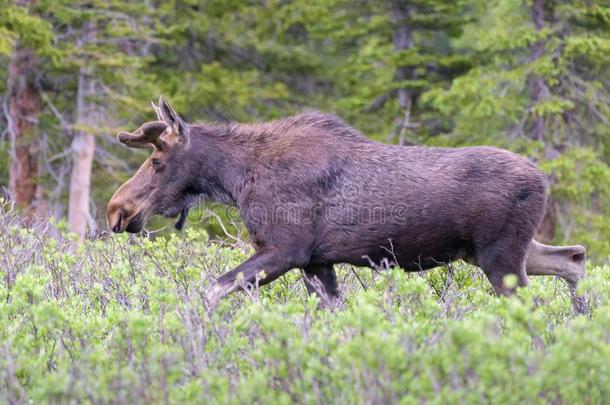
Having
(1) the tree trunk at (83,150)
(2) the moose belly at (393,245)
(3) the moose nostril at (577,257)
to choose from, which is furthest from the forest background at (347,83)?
(2) the moose belly at (393,245)

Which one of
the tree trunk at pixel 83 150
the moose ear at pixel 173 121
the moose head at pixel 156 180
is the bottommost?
the tree trunk at pixel 83 150

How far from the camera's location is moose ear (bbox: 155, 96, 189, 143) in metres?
7.79

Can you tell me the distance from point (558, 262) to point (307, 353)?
12.2ft

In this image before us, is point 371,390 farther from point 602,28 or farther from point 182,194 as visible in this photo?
point 602,28

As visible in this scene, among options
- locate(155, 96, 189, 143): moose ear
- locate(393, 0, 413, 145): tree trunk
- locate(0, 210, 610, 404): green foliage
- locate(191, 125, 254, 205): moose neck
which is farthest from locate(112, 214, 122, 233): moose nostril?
locate(393, 0, 413, 145): tree trunk

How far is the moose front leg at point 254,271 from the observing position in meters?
6.80

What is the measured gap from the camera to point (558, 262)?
811 cm

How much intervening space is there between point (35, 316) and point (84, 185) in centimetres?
1326

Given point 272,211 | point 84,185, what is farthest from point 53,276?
point 84,185

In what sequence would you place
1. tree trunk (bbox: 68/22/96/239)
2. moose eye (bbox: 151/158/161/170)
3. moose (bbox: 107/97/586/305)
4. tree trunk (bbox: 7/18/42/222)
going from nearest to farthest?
moose (bbox: 107/97/586/305)
moose eye (bbox: 151/158/161/170)
tree trunk (bbox: 68/22/96/239)
tree trunk (bbox: 7/18/42/222)

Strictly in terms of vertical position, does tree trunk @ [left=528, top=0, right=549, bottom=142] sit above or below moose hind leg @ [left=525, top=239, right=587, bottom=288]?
below

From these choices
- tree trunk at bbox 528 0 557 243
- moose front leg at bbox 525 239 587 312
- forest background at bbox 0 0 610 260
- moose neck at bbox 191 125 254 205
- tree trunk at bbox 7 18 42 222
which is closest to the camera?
moose neck at bbox 191 125 254 205

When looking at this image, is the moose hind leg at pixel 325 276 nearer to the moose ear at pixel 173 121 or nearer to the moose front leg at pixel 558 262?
the moose ear at pixel 173 121

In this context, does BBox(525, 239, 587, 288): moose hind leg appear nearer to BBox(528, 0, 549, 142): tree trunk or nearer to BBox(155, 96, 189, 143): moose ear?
BBox(155, 96, 189, 143): moose ear
